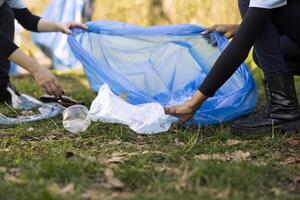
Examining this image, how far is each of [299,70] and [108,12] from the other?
11.5 ft

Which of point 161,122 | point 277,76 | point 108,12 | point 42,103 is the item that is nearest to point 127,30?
point 42,103

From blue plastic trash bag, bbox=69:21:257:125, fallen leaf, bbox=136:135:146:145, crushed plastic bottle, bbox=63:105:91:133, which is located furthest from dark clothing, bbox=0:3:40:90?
fallen leaf, bbox=136:135:146:145

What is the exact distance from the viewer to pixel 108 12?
5711 millimetres

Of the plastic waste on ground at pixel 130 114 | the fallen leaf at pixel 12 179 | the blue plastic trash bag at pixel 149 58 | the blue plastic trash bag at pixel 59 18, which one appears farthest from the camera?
the blue plastic trash bag at pixel 59 18

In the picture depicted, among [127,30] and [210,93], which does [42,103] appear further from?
[210,93]

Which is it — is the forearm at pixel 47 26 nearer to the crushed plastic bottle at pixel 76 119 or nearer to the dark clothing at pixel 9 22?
the dark clothing at pixel 9 22

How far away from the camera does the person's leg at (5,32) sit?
2.88m

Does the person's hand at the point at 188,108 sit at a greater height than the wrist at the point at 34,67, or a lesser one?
lesser

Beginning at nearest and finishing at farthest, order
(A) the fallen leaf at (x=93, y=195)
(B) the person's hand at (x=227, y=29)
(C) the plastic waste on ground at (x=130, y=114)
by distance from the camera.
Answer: (A) the fallen leaf at (x=93, y=195), (C) the plastic waste on ground at (x=130, y=114), (B) the person's hand at (x=227, y=29)

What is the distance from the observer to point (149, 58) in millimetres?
2947

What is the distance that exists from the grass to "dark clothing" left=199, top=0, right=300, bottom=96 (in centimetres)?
26

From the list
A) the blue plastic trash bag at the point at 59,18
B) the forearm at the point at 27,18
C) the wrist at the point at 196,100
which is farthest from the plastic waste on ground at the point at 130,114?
the blue plastic trash bag at the point at 59,18

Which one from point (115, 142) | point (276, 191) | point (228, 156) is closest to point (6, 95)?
point (115, 142)

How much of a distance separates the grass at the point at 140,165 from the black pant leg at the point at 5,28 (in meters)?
0.66
